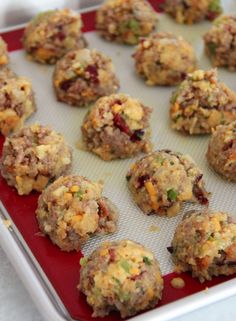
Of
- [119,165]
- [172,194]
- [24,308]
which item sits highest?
[172,194]

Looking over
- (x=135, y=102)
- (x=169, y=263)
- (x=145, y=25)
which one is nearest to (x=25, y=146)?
(x=135, y=102)

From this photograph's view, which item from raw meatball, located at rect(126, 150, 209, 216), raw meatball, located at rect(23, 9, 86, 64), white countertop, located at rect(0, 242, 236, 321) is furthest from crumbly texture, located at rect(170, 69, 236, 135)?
white countertop, located at rect(0, 242, 236, 321)

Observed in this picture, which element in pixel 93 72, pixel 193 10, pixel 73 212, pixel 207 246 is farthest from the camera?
pixel 193 10

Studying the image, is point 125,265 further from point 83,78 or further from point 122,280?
point 83,78

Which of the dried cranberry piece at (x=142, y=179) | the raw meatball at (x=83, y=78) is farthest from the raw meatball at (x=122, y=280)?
the raw meatball at (x=83, y=78)

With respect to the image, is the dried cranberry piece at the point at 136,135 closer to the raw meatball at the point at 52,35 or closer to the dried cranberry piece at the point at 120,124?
the dried cranberry piece at the point at 120,124

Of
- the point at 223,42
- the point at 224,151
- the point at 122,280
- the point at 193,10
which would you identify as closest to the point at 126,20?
the point at 193,10
